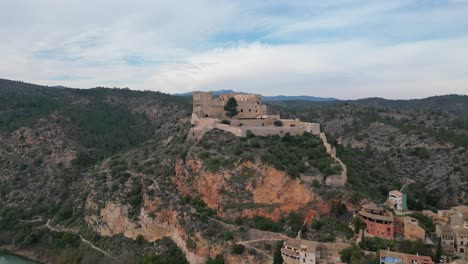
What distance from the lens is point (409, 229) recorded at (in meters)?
27.4

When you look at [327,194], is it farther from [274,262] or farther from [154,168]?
[154,168]

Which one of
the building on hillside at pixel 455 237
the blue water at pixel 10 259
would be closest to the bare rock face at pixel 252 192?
the building on hillside at pixel 455 237

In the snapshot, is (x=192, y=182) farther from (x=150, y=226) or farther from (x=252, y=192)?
(x=252, y=192)

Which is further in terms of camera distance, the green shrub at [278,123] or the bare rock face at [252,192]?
the green shrub at [278,123]

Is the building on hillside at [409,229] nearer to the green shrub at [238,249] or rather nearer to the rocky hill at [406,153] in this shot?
the rocky hill at [406,153]

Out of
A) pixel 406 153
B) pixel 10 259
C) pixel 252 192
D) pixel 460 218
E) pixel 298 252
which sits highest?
pixel 406 153

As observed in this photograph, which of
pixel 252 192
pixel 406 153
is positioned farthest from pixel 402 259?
pixel 406 153

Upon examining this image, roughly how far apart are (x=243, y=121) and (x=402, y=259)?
2170cm

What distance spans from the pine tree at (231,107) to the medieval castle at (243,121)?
0.55 m

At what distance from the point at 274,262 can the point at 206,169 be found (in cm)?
1092

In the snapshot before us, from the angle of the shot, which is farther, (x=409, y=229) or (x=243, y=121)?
(x=243, y=121)

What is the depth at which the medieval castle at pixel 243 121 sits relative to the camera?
1540 inches

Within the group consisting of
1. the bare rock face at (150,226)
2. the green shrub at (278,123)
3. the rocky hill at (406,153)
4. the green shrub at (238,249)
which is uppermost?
the green shrub at (278,123)

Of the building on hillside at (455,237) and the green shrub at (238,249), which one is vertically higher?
the building on hillside at (455,237)
